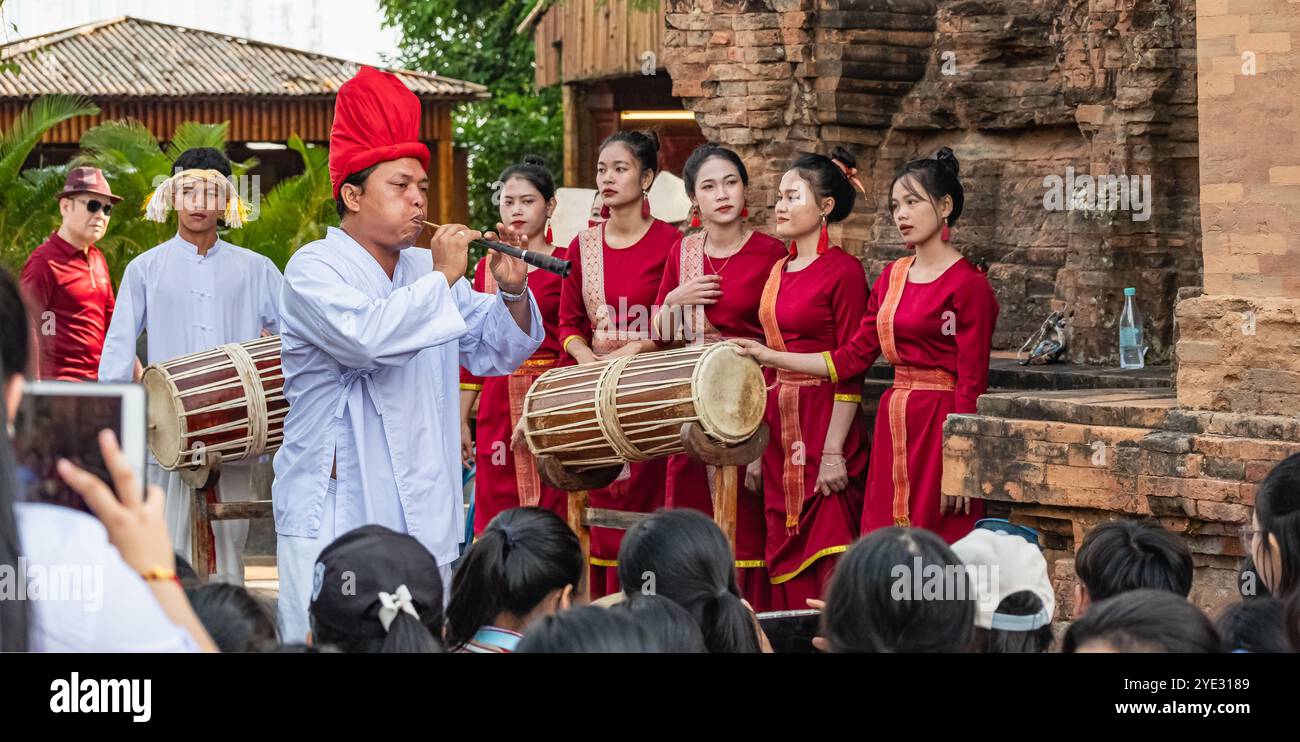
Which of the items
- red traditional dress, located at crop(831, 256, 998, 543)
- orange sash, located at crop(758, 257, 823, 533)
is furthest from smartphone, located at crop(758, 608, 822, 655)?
orange sash, located at crop(758, 257, 823, 533)

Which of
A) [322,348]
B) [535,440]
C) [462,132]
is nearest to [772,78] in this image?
[535,440]

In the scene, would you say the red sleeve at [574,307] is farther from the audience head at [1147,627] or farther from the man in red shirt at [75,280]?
the audience head at [1147,627]

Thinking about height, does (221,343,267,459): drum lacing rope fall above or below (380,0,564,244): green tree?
below

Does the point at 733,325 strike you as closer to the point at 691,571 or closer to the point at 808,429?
the point at 808,429

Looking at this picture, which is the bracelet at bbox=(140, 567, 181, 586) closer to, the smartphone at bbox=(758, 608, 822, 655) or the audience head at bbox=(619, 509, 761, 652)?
the audience head at bbox=(619, 509, 761, 652)

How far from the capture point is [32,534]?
2.00 meters

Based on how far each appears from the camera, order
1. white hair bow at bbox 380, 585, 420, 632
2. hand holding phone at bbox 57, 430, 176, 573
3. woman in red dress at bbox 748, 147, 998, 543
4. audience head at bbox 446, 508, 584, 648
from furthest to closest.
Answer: woman in red dress at bbox 748, 147, 998, 543, audience head at bbox 446, 508, 584, 648, white hair bow at bbox 380, 585, 420, 632, hand holding phone at bbox 57, 430, 176, 573

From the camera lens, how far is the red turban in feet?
14.4

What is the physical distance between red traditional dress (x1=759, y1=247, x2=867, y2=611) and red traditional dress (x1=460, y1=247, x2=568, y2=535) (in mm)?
986

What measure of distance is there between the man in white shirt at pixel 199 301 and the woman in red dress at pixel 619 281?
1398 millimetres

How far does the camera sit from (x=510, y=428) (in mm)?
6793

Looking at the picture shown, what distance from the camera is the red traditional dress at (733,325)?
6.11 m
